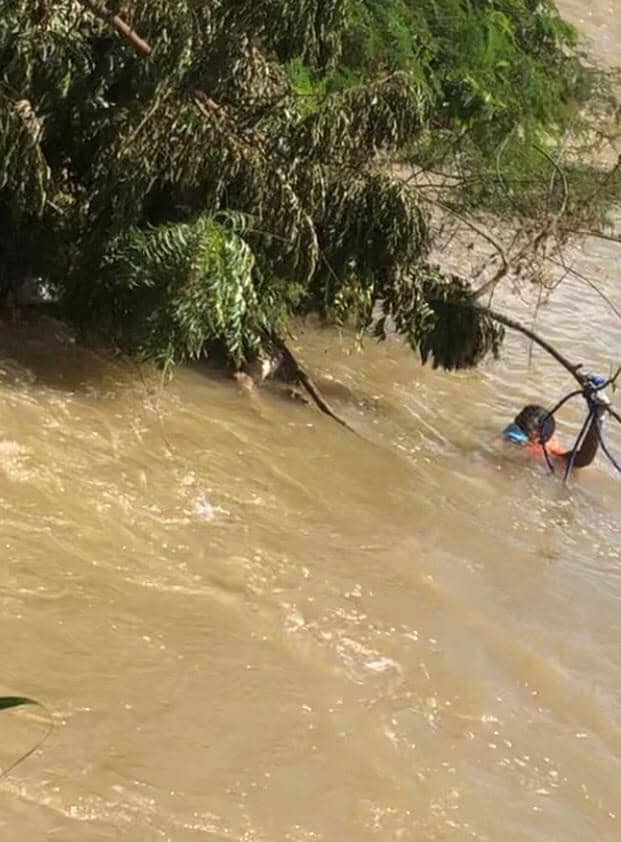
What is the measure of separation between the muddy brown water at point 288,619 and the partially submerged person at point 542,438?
0.44 feet

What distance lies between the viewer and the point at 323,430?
7398mm

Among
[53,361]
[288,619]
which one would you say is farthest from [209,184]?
[288,619]

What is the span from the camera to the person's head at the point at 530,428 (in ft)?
26.1

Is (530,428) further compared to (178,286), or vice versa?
(530,428)

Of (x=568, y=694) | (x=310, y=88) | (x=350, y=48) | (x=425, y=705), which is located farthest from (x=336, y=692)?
(x=350, y=48)

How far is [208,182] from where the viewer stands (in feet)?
21.8

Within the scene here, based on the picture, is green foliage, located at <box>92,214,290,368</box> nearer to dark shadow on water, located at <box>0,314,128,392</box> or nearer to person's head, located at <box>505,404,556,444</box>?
dark shadow on water, located at <box>0,314,128,392</box>

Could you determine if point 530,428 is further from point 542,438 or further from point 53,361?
point 53,361

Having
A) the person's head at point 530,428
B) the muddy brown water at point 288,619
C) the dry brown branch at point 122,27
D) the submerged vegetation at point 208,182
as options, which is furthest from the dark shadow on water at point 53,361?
the person's head at point 530,428

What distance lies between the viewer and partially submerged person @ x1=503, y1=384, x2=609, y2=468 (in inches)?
311

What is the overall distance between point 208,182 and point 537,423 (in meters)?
2.61

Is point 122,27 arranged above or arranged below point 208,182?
above

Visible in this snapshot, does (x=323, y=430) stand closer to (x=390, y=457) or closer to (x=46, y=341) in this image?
(x=390, y=457)

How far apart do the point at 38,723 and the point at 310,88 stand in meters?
4.91
